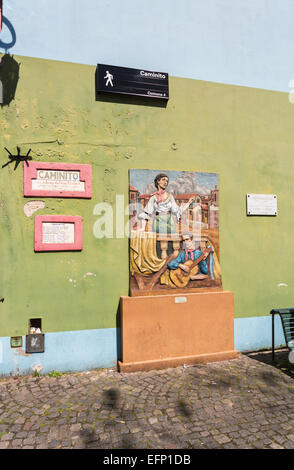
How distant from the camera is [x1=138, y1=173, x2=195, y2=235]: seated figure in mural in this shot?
5.40 meters

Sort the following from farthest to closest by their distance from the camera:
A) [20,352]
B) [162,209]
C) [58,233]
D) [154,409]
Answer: [162,209] < [58,233] < [20,352] < [154,409]

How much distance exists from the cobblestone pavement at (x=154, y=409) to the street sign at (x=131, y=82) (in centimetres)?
488

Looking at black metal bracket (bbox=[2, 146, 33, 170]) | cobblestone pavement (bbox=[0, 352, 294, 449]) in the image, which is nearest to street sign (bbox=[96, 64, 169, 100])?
black metal bracket (bbox=[2, 146, 33, 170])

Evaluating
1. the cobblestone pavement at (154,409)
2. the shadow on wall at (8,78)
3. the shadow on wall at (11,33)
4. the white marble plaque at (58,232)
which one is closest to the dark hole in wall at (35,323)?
the cobblestone pavement at (154,409)

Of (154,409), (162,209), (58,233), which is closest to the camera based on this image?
(154,409)

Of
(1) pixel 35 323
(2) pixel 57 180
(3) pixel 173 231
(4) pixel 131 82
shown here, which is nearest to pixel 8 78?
(2) pixel 57 180

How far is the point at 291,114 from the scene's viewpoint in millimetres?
6332

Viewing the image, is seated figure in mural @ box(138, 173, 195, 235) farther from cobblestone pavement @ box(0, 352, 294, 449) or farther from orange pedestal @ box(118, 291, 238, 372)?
cobblestone pavement @ box(0, 352, 294, 449)

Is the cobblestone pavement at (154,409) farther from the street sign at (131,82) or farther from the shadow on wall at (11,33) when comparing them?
the shadow on wall at (11,33)

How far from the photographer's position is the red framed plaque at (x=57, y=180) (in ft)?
16.3

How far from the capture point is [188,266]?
18.2 feet

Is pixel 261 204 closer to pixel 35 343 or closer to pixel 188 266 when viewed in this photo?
pixel 188 266

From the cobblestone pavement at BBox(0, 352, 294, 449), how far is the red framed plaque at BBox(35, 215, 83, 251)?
7.02ft

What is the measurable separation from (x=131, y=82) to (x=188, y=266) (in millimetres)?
3494
